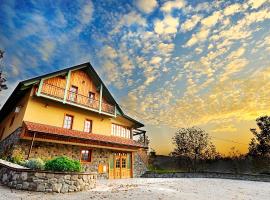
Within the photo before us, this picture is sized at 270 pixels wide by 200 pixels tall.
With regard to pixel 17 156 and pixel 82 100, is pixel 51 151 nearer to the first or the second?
pixel 17 156

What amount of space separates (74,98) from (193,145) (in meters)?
17.6

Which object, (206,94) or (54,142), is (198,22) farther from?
(54,142)

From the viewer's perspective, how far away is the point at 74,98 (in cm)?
1661

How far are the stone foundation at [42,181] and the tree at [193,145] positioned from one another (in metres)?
19.8

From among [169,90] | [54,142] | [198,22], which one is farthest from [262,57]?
[54,142]

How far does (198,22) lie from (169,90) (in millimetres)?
7798

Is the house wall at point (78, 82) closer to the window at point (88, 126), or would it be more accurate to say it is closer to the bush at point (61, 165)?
the window at point (88, 126)

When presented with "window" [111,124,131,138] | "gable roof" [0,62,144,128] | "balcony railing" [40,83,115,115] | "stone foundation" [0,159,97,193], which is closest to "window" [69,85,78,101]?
"balcony railing" [40,83,115,115]

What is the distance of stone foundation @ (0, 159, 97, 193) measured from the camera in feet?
25.0

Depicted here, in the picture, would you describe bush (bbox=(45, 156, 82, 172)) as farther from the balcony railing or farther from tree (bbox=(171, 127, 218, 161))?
tree (bbox=(171, 127, 218, 161))

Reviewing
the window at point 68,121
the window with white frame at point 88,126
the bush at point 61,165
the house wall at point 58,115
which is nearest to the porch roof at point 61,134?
the house wall at point 58,115

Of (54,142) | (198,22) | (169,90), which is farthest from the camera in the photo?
(169,90)

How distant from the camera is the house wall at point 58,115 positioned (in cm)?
1400

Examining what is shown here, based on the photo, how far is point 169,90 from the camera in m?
17.9
